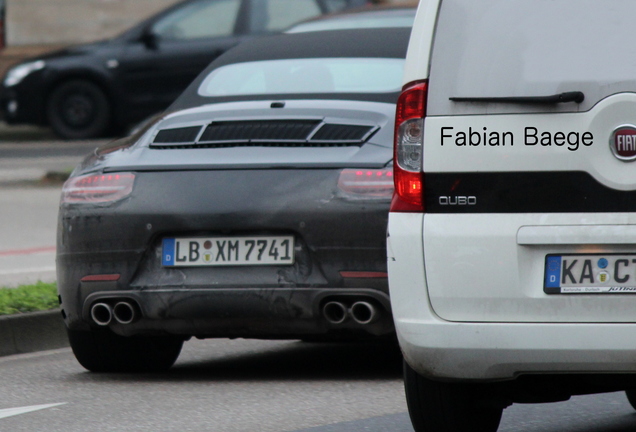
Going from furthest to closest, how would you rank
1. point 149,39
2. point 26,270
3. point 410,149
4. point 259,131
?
1. point 149,39
2. point 26,270
3. point 259,131
4. point 410,149

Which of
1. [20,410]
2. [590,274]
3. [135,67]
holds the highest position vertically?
[590,274]

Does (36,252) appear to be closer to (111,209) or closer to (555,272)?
(111,209)

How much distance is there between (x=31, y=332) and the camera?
7551mm

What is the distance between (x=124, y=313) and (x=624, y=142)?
2.61 m

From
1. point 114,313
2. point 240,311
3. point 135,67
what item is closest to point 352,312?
point 240,311

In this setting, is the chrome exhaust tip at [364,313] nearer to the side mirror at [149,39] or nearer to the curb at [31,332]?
the curb at [31,332]

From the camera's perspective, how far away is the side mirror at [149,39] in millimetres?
18047

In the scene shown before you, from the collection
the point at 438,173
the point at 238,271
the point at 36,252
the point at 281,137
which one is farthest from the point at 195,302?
the point at 36,252

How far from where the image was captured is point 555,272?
14.0 feet

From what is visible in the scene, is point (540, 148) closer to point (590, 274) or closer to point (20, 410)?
point (590, 274)

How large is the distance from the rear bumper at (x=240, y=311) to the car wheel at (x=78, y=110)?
43.7ft

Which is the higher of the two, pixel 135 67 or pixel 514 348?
pixel 514 348

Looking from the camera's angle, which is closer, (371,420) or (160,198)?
(371,420)

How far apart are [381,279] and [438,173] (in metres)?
1.56
